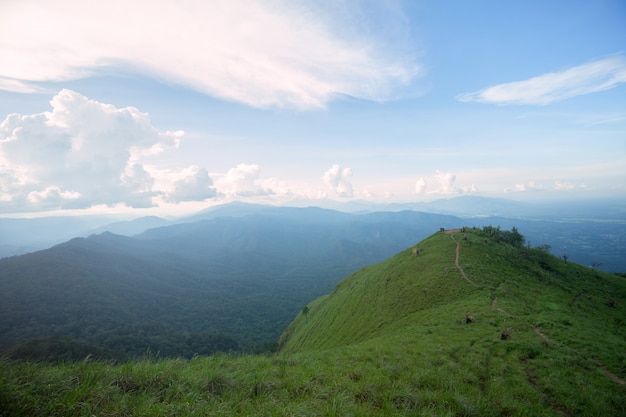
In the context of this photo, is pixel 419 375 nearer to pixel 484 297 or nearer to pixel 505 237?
pixel 484 297

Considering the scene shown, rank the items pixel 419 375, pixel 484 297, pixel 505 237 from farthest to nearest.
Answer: pixel 505 237, pixel 484 297, pixel 419 375

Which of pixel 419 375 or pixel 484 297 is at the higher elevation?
pixel 419 375

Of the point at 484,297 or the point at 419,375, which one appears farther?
the point at 484,297

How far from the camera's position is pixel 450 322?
935 inches

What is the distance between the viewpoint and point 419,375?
437 inches

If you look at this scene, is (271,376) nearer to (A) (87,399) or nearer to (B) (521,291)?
(A) (87,399)

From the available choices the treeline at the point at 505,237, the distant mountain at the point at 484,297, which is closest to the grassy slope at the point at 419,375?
the distant mountain at the point at 484,297

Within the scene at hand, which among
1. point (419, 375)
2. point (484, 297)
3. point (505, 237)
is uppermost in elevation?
point (419, 375)

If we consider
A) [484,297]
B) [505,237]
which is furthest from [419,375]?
[505,237]

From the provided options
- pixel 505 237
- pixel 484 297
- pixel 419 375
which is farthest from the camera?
pixel 505 237

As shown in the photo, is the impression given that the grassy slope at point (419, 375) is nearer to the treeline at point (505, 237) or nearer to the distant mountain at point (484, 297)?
the distant mountain at point (484, 297)

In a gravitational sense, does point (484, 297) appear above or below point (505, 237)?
below

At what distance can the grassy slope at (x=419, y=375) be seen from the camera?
241 inches

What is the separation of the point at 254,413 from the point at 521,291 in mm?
38153
